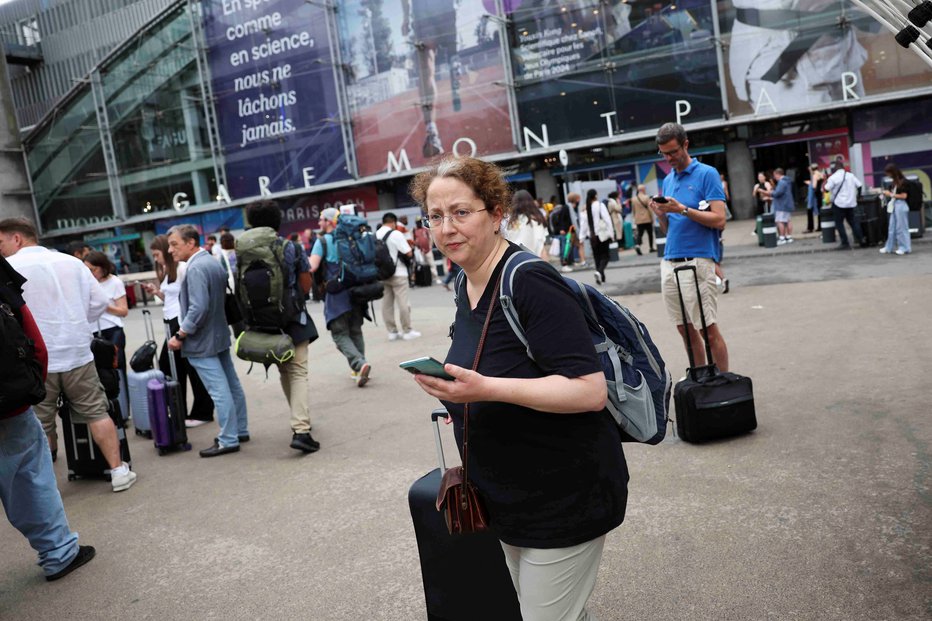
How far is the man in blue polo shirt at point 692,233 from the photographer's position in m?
5.59

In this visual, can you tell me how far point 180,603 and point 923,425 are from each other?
454 centimetres

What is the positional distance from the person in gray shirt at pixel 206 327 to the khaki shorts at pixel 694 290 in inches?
142

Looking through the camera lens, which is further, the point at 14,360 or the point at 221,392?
the point at 221,392

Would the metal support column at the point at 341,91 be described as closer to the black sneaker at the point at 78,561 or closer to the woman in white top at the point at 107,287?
the woman in white top at the point at 107,287

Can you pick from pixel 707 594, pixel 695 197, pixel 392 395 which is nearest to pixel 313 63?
pixel 392 395

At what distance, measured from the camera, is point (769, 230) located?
17.4 metres

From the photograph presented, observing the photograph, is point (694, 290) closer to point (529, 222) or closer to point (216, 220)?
point (529, 222)

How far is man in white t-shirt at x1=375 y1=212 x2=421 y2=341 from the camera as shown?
10.9 meters

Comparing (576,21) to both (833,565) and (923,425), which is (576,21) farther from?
(833,565)

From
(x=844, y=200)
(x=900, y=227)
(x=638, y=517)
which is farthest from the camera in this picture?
(x=844, y=200)

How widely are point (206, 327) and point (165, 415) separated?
0.88 meters

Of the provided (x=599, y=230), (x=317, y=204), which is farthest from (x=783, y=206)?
(x=317, y=204)

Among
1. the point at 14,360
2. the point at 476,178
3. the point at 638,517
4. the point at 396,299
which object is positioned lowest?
the point at 638,517

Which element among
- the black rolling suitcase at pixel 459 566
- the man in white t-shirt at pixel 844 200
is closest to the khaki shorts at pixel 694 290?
the black rolling suitcase at pixel 459 566
